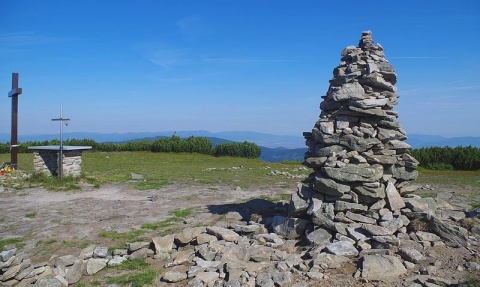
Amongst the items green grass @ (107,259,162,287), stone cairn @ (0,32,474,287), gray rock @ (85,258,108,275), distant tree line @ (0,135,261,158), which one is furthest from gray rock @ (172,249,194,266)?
distant tree line @ (0,135,261,158)

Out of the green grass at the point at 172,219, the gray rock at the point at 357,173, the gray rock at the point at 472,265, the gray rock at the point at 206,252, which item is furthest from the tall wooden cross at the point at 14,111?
the gray rock at the point at 472,265

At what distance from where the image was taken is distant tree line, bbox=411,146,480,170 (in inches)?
1219

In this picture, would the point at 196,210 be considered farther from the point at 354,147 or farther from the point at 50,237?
the point at 354,147

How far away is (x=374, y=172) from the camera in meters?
9.18

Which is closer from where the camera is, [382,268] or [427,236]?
[382,268]

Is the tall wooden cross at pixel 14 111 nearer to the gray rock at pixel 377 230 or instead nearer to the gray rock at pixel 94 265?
the gray rock at pixel 94 265

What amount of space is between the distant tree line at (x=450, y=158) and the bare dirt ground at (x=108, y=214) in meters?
16.4

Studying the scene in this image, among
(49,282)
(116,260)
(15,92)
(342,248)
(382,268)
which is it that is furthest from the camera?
(15,92)

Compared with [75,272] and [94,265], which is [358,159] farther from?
[75,272]

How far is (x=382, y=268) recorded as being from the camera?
6926 millimetres

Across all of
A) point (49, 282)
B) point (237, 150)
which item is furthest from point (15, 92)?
point (237, 150)

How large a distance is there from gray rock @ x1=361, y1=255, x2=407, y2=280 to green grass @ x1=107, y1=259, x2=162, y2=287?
423cm

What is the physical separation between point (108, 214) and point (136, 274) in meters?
5.72

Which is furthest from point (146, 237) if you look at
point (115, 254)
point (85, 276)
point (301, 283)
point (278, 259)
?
point (301, 283)
